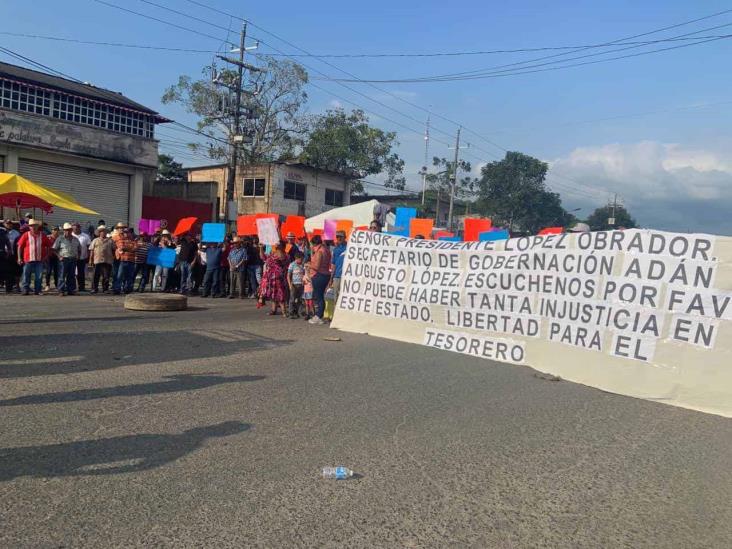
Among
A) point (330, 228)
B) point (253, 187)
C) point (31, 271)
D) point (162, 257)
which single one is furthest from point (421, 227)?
point (253, 187)

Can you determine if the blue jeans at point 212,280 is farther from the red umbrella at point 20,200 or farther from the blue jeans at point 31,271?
the red umbrella at point 20,200

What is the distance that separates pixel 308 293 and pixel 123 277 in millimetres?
5983

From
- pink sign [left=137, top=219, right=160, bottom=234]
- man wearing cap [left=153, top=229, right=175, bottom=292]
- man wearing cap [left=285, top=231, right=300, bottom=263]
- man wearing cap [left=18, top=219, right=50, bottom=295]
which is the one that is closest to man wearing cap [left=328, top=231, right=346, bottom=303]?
man wearing cap [left=285, top=231, right=300, bottom=263]

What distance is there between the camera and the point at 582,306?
8047 millimetres

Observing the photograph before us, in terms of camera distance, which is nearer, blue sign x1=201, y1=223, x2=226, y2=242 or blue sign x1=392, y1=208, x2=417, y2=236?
blue sign x1=392, y1=208, x2=417, y2=236

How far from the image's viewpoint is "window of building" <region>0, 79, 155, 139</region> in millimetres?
23984

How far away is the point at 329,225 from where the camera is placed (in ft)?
50.2

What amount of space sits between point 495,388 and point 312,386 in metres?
2.22

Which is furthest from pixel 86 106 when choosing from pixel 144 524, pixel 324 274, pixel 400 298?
pixel 144 524

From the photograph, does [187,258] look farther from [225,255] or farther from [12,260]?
[12,260]

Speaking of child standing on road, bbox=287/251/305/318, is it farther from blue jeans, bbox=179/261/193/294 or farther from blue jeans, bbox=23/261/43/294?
blue jeans, bbox=23/261/43/294

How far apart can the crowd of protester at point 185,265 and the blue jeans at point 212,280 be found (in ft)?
0.04

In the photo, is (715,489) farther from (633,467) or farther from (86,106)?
(86,106)

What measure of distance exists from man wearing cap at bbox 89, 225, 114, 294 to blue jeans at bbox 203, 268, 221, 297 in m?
2.39
